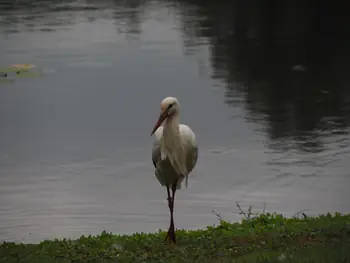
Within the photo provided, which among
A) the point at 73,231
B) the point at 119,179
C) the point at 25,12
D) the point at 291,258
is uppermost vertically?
the point at 25,12

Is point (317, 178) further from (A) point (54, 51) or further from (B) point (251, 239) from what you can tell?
(A) point (54, 51)

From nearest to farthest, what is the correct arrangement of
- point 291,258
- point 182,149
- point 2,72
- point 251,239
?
point 291,258, point 251,239, point 182,149, point 2,72

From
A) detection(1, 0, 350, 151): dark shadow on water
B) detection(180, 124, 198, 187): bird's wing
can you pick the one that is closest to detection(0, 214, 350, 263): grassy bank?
detection(180, 124, 198, 187): bird's wing

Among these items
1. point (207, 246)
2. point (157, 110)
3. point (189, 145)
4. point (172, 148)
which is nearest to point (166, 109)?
point (172, 148)

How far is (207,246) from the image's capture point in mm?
8984

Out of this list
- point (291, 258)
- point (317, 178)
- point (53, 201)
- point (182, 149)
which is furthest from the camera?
point (317, 178)

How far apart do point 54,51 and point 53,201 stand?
37.1 ft

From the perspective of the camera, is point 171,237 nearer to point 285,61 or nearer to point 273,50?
point 285,61

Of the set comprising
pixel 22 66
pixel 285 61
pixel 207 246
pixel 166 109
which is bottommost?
pixel 207 246

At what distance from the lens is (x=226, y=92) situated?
19.8 m

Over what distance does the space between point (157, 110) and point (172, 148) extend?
7.91 m

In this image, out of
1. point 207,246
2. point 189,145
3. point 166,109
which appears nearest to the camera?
point 207,246

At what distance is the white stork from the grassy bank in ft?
1.68

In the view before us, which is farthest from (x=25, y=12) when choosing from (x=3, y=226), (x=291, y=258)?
(x=291, y=258)
